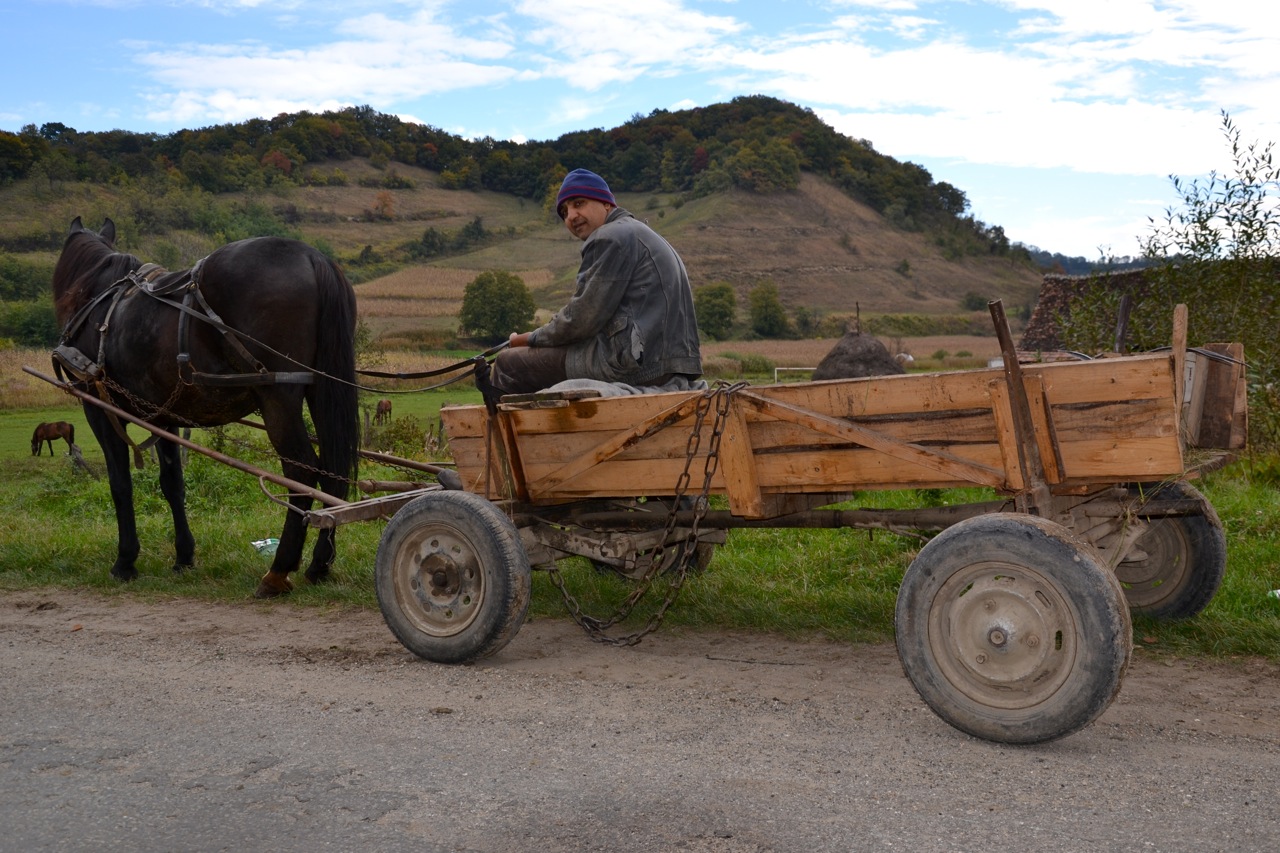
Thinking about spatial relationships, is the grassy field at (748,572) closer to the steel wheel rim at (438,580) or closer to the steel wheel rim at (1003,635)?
the steel wheel rim at (438,580)

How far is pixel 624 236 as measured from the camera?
4.81 m

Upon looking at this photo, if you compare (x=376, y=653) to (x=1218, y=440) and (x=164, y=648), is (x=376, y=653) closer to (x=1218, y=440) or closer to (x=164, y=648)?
(x=164, y=648)

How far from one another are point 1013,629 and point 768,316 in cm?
6400

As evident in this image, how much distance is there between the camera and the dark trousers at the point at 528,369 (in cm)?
509

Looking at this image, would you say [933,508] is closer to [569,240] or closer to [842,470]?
[842,470]

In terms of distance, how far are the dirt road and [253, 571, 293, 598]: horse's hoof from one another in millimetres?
1441

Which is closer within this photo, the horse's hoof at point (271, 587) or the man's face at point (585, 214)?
the man's face at point (585, 214)

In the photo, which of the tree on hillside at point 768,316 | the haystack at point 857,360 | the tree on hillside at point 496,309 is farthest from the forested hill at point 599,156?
the haystack at point 857,360

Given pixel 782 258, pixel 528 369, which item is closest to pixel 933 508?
pixel 528 369

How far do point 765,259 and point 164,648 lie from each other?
8040 centimetres

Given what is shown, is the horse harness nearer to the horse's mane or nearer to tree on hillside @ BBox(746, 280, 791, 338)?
the horse's mane

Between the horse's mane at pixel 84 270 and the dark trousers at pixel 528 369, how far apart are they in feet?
11.9

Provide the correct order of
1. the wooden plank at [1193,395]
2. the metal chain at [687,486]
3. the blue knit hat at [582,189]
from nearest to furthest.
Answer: the wooden plank at [1193,395] < the metal chain at [687,486] < the blue knit hat at [582,189]

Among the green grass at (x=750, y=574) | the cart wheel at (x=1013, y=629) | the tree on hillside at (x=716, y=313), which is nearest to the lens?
the cart wheel at (x=1013, y=629)
